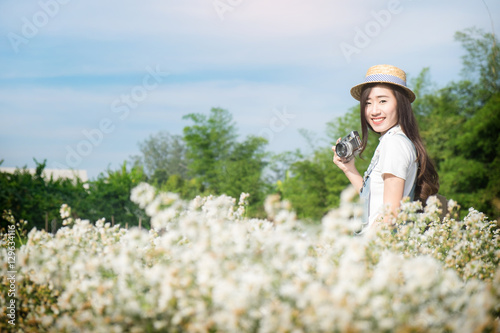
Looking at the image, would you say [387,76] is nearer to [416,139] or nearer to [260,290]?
[416,139]

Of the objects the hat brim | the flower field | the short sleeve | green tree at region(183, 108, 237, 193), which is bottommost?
the flower field

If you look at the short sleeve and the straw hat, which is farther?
the straw hat

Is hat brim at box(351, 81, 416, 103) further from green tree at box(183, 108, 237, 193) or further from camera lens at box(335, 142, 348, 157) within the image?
green tree at box(183, 108, 237, 193)

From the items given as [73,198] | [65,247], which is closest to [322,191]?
[73,198]

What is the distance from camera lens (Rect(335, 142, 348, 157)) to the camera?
4.38m

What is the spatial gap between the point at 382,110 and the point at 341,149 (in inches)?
23.5

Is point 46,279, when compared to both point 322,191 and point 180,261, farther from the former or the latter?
point 322,191

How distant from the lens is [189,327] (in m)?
1.97

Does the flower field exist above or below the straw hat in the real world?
below

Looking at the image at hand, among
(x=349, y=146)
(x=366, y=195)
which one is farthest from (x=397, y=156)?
(x=349, y=146)

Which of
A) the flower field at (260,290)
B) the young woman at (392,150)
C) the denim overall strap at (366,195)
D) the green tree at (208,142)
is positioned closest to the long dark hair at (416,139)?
the young woman at (392,150)

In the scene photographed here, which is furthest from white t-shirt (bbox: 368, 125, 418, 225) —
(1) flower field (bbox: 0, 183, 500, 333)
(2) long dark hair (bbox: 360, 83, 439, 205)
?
(1) flower field (bbox: 0, 183, 500, 333)

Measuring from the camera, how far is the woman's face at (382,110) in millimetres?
4000

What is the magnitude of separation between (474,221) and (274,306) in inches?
97.3
